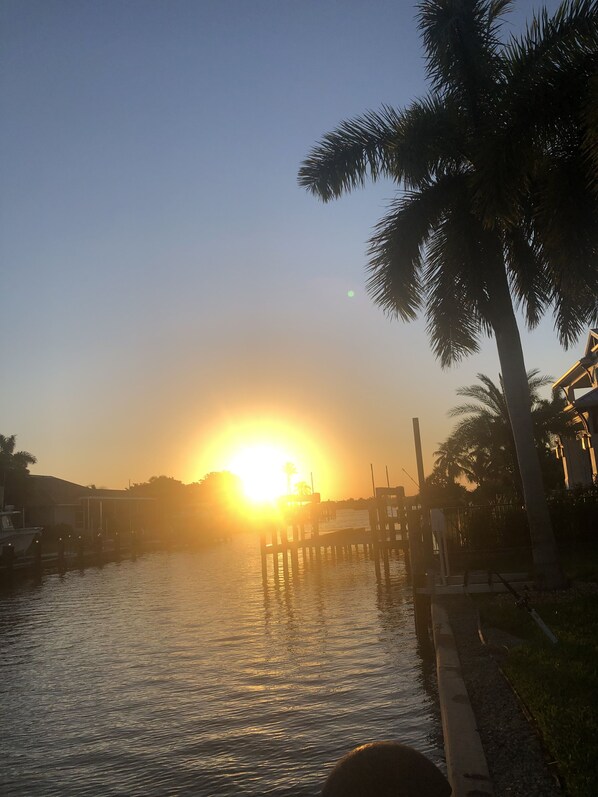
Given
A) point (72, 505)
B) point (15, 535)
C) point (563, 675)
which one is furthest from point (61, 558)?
point (563, 675)

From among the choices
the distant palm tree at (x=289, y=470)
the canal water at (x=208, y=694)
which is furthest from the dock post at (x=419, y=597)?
the distant palm tree at (x=289, y=470)

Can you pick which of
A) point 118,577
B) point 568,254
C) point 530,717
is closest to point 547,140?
point 568,254

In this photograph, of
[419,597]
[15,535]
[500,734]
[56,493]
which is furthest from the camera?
[56,493]

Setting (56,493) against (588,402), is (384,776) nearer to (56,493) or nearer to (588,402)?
(588,402)

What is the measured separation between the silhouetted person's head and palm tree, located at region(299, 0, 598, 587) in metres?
10.3

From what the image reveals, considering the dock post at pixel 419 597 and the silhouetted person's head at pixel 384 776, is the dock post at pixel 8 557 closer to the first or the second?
the dock post at pixel 419 597

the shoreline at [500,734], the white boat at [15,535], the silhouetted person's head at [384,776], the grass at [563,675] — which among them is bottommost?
the shoreline at [500,734]

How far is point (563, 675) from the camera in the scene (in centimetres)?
819

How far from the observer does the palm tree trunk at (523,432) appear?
610 inches

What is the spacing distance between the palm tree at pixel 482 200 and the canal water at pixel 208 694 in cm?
590

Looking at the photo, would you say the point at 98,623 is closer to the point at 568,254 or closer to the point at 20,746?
the point at 20,746

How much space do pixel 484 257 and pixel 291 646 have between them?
35.0 ft

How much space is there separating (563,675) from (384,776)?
464 cm

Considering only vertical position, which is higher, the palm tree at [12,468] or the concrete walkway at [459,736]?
the palm tree at [12,468]
